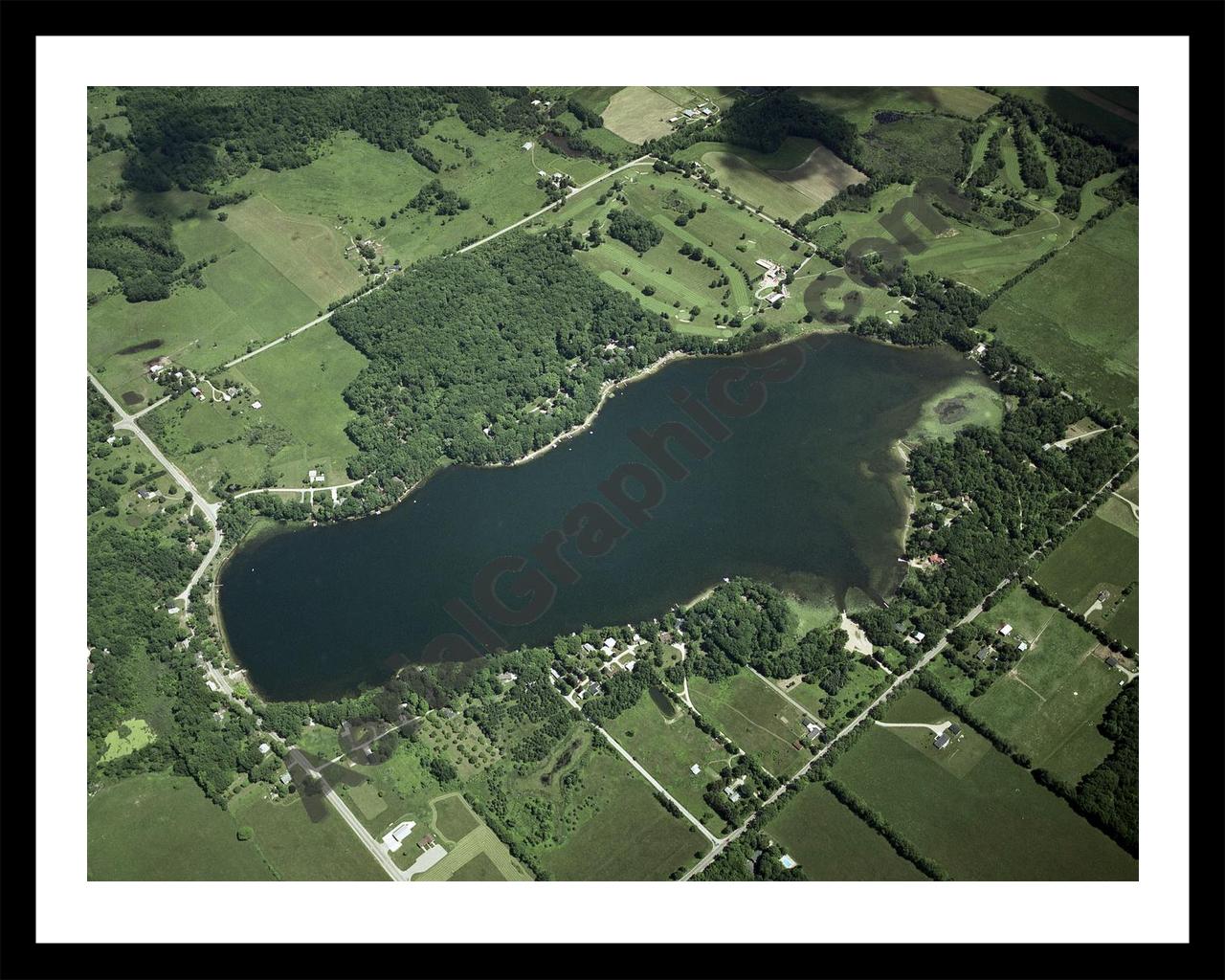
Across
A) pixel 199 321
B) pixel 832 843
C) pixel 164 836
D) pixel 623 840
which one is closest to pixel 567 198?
pixel 199 321

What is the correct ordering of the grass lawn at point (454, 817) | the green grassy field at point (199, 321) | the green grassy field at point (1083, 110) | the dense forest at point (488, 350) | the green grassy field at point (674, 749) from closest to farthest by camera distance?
the grass lawn at point (454, 817)
the green grassy field at point (674, 749)
the dense forest at point (488, 350)
the green grassy field at point (199, 321)
the green grassy field at point (1083, 110)

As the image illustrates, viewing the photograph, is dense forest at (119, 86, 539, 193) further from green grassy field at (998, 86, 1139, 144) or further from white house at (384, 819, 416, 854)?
white house at (384, 819, 416, 854)

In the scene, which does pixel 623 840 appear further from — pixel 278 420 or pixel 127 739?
pixel 278 420

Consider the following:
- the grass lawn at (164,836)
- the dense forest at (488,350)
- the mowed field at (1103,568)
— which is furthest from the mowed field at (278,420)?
the mowed field at (1103,568)

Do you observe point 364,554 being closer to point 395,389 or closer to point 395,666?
point 395,666

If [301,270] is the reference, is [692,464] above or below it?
below

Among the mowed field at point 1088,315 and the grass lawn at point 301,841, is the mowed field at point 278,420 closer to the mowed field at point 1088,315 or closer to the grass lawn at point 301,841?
the grass lawn at point 301,841

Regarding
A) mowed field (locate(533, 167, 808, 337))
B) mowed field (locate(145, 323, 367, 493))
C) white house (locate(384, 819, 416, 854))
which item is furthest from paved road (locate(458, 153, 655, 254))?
white house (locate(384, 819, 416, 854))

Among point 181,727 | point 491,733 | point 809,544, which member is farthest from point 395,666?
point 809,544
